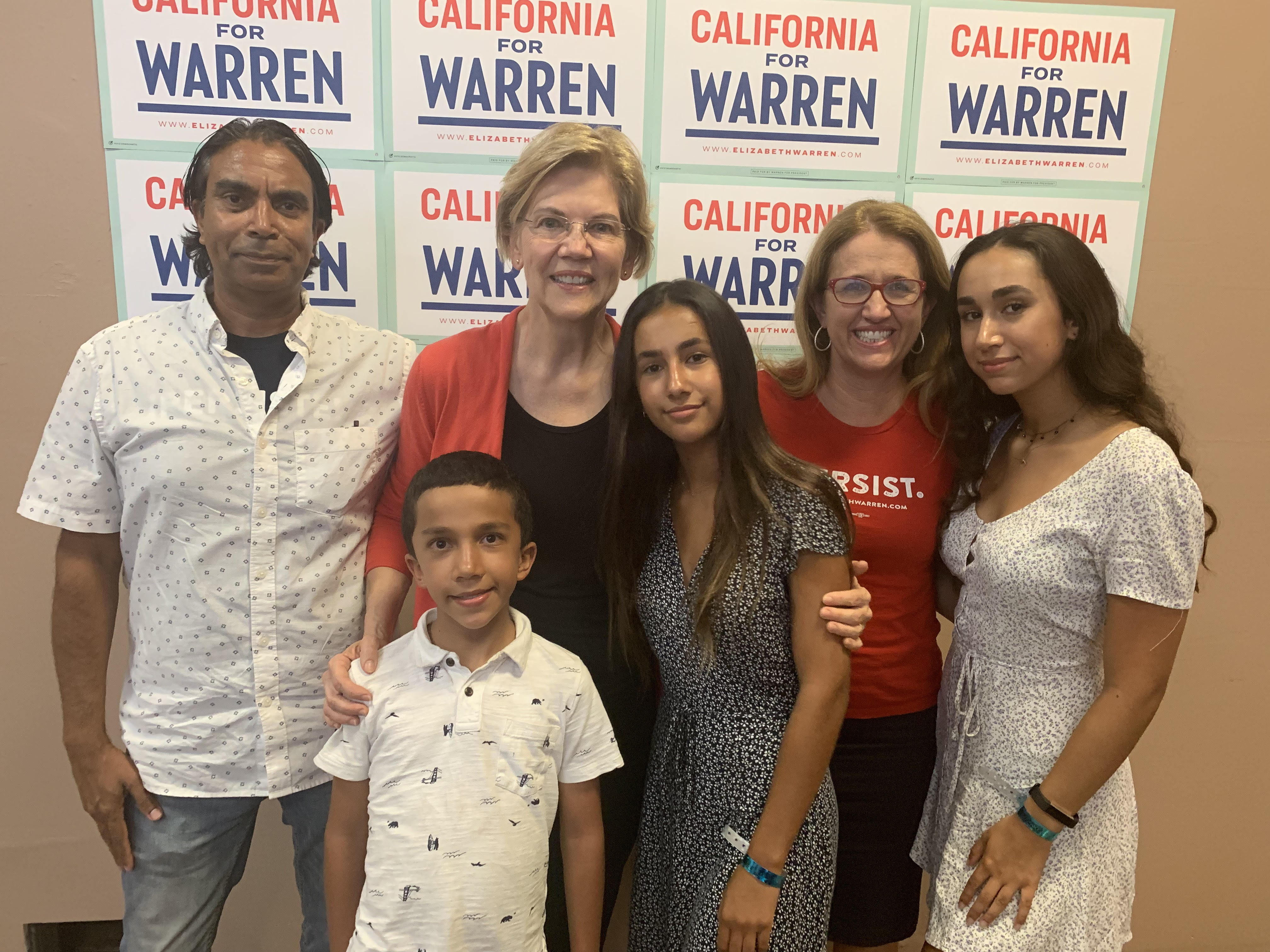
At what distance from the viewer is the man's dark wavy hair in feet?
4.36

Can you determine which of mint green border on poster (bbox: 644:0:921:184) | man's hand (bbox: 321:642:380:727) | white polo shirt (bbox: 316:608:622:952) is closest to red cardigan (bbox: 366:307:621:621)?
man's hand (bbox: 321:642:380:727)

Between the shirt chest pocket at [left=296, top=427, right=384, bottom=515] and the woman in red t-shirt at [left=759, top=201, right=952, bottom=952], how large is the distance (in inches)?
31.7

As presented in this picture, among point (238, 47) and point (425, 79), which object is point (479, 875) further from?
point (238, 47)

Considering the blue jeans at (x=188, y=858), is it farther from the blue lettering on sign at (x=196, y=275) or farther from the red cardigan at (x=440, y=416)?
the blue lettering on sign at (x=196, y=275)

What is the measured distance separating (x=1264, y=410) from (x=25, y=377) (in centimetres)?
322

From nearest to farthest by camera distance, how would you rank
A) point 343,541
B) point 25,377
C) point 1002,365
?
point 1002,365, point 343,541, point 25,377

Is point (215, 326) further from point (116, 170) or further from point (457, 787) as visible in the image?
point (457, 787)

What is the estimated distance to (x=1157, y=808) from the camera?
86.4 inches

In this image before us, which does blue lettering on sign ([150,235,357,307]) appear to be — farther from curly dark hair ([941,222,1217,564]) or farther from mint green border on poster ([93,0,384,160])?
curly dark hair ([941,222,1217,564])

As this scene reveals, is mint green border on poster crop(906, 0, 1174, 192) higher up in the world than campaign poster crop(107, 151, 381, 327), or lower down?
higher up

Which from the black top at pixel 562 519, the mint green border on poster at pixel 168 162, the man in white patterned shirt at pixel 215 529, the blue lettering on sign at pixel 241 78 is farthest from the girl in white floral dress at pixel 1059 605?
the blue lettering on sign at pixel 241 78

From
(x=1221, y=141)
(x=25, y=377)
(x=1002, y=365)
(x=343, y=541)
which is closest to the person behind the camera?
(x=1002, y=365)

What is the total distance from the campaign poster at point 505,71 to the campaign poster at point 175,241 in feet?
0.60

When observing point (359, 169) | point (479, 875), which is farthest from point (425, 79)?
point (479, 875)
